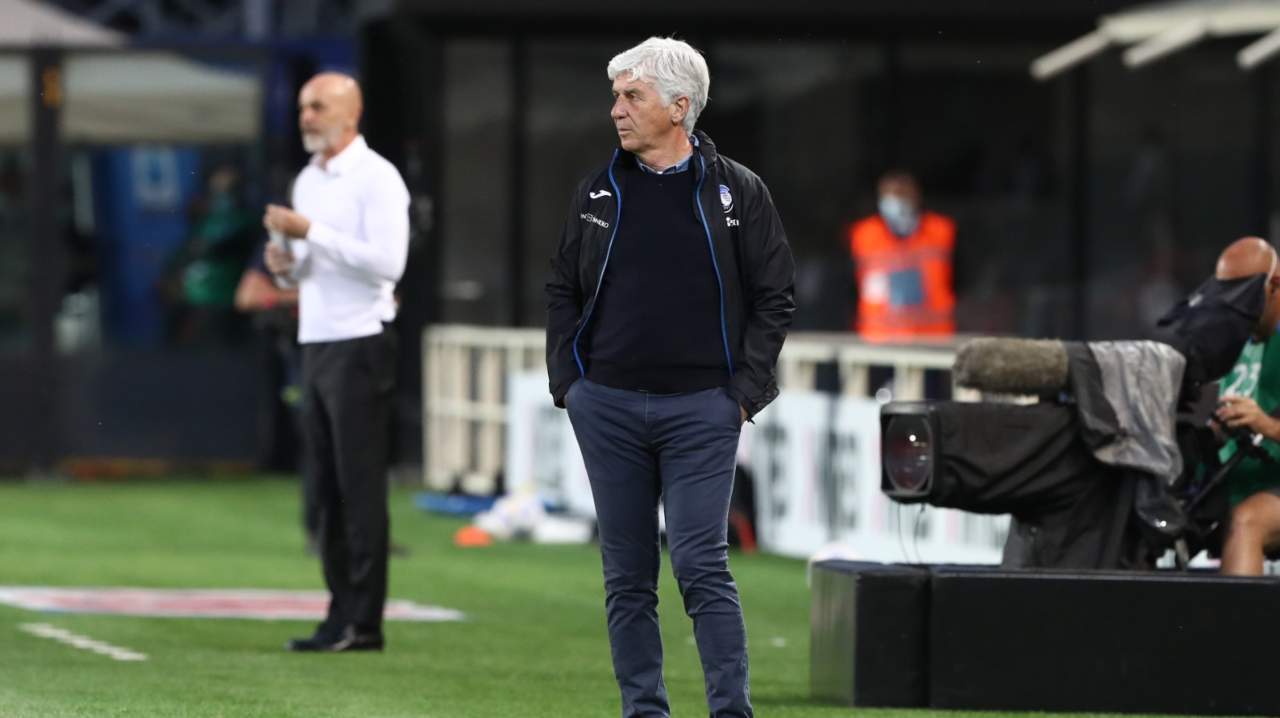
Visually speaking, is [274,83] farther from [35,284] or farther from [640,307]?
[640,307]

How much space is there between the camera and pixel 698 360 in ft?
23.9

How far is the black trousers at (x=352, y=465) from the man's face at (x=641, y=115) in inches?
128

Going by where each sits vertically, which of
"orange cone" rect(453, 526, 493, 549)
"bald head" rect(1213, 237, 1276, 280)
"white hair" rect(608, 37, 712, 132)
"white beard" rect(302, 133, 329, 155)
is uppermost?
"white hair" rect(608, 37, 712, 132)

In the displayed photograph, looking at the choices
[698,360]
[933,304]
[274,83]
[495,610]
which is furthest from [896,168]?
[698,360]

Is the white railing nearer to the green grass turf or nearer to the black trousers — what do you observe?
the green grass turf

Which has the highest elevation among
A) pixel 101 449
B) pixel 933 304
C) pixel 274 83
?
pixel 274 83

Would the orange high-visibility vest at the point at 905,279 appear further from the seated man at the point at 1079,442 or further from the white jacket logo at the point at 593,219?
the white jacket logo at the point at 593,219

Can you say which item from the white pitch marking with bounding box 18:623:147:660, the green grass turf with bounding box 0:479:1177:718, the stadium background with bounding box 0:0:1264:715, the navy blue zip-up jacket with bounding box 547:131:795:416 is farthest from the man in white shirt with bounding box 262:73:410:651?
the stadium background with bounding box 0:0:1264:715

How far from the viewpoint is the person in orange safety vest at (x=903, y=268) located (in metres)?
19.1

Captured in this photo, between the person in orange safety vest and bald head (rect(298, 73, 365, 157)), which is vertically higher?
bald head (rect(298, 73, 365, 157))

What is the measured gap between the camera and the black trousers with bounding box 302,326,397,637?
1029 centimetres

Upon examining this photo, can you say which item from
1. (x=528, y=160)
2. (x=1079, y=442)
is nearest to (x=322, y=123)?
(x=1079, y=442)

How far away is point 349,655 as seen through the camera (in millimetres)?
10273

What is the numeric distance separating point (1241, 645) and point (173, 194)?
1471cm
